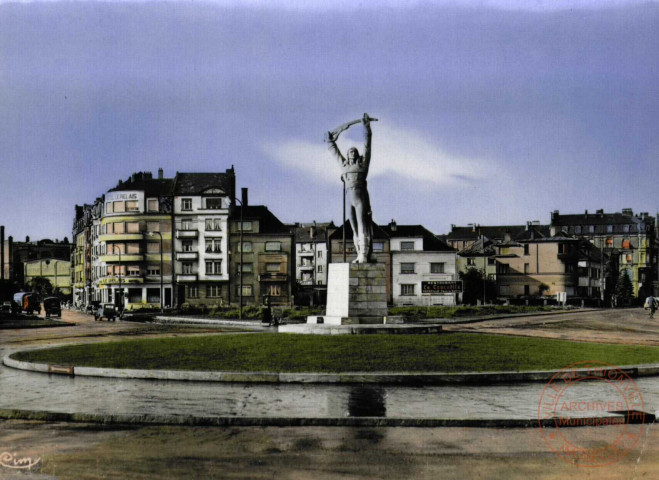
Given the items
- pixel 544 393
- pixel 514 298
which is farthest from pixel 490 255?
pixel 544 393

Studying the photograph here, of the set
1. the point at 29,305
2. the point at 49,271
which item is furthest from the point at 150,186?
the point at 49,271

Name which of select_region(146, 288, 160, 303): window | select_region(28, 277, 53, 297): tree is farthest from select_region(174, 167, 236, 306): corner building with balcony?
select_region(28, 277, 53, 297): tree

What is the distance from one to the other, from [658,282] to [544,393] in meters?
141

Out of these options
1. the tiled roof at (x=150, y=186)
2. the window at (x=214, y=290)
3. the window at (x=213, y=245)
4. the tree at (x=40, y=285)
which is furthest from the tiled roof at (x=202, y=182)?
the tree at (x=40, y=285)

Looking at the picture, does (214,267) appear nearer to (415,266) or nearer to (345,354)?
(415,266)

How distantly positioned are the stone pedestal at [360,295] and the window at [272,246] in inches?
2297

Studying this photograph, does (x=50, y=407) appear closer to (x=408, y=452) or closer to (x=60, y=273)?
(x=408, y=452)

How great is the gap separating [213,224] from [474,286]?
34.8 metres

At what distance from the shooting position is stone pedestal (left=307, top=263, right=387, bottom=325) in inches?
945

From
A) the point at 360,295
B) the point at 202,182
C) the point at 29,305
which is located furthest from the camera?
the point at 202,182

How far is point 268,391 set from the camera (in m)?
13.5

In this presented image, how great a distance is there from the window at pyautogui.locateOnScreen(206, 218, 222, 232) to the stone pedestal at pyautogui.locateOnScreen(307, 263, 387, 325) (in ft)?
198

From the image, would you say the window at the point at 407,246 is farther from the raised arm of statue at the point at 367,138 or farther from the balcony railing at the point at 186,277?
the raised arm of statue at the point at 367,138

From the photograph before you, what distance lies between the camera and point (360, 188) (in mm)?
25031
